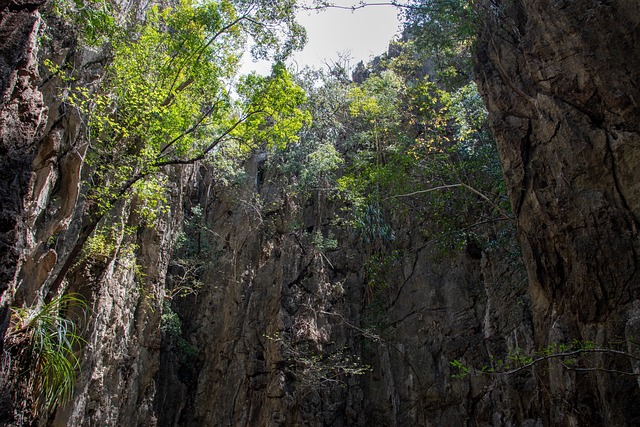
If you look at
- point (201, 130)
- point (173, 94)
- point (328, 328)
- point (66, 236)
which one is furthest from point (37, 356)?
point (328, 328)

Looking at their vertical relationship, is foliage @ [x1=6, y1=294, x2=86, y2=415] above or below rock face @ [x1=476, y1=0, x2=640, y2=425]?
below

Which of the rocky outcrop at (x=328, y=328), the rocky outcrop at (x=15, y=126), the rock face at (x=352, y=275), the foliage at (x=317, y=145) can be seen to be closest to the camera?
the rocky outcrop at (x=15, y=126)

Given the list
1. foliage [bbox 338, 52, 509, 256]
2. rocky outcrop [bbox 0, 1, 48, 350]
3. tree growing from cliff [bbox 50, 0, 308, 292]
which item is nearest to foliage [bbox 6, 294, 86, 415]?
rocky outcrop [bbox 0, 1, 48, 350]

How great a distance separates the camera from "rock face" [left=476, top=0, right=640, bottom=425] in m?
7.69

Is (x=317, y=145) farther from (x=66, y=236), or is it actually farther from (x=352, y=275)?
(x=66, y=236)

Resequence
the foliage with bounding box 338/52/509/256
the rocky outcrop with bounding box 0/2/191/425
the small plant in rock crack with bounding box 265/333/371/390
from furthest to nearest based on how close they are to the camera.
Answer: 1. the small plant in rock crack with bounding box 265/333/371/390
2. the foliage with bounding box 338/52/509/256
3. the rocky outcrop with bounding box 0/2/191/425

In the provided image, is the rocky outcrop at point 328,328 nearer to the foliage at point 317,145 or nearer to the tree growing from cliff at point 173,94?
the foliage at point 317,145

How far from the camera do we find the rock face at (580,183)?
7.69 metres

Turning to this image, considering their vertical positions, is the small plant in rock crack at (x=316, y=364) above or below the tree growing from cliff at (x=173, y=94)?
below

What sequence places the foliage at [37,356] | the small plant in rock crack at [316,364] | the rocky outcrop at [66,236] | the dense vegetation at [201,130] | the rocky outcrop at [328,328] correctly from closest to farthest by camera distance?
the rocky outcrop at [66,236] < the foliage at [37,356] < the dense vegetation at [201,130] < the rocky outcrop at [328,328] < the small plant in rock crack at [316,364]

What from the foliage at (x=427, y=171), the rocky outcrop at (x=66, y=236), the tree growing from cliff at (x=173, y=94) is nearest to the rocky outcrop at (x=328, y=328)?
the foliage at (x=427, y=171)

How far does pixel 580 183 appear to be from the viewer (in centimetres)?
852

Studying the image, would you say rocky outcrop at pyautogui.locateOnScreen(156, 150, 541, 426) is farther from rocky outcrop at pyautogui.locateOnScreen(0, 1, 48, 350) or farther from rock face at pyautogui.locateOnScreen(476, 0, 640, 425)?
rocky outcrop at pyautogui.locateOnScreen(0, 1, 48, 350)

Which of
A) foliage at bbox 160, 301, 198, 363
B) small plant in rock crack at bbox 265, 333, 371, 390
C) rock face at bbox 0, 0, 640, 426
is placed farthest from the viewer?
foliage at bbox 160, 301, 198, 363
